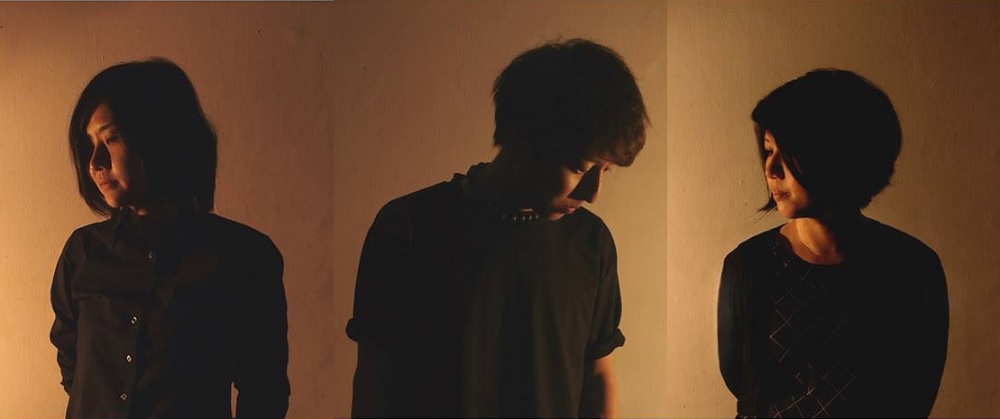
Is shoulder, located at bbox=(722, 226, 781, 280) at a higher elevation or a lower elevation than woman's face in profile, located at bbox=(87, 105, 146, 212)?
lower

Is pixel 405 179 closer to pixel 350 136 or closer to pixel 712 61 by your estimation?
pixel 350 136

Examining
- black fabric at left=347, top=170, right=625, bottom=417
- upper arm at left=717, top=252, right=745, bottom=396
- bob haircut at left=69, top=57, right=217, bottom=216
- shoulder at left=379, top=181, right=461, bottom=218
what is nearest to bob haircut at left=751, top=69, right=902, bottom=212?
upper arm at left=717, top=252, right=745, bottom=396

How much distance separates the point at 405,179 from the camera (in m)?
1.77

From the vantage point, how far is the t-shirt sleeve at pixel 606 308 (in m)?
1.76

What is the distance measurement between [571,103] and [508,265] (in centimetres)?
33

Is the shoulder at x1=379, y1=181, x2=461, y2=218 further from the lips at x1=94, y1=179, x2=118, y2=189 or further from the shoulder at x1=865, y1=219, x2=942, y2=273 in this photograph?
the shoulder at x1=865, y1=219, x2=942, y2=273

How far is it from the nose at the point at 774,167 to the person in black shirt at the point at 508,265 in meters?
0.27

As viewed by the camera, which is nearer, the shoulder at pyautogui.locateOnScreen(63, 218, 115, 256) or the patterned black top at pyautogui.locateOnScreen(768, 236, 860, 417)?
the patterned black top at pyautogui.locateOnScreen(768, 236, 860, 417)

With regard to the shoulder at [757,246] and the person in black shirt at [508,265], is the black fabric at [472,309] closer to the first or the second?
the person in black shirt at [508,265]

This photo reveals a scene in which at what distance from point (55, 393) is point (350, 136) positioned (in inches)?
33.9

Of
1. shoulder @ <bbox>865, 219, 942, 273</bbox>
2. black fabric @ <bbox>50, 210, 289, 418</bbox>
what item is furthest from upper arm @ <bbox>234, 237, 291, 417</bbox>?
shoulder @ <bbox>865, 219, 942, 273</bbox>

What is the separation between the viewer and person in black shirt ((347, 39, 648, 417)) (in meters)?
1.67

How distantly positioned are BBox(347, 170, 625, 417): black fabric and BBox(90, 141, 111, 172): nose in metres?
0.61

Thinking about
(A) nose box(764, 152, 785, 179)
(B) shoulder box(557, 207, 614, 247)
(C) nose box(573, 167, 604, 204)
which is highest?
(A) nose box(764, 152, 785, 179)
